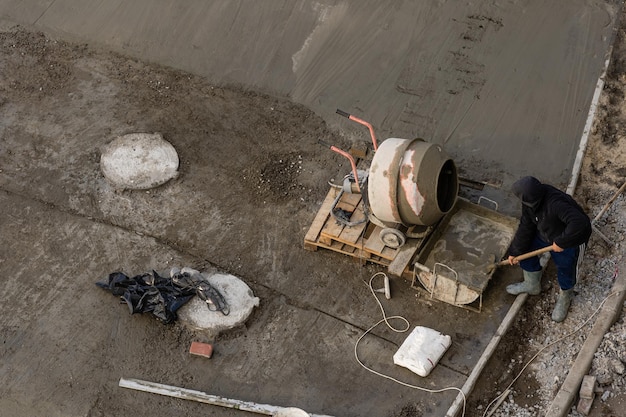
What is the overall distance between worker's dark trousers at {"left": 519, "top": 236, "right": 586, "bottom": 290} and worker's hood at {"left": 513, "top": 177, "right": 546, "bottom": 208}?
2.07 ft

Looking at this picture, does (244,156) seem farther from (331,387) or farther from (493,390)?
(493,390)

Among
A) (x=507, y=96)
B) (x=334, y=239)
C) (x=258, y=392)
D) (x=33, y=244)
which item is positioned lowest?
(x=33, y=244)

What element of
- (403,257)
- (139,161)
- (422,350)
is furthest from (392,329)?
(139,161)

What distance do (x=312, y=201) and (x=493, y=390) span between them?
346 cm

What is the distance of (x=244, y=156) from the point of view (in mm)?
10523

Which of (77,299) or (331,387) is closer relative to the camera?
(331,387)

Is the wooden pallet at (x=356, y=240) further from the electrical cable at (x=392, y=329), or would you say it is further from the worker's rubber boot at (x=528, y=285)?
the worker's rubber boot at (x=528, y=285)

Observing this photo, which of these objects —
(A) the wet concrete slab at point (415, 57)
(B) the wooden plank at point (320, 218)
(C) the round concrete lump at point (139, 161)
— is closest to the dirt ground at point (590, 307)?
(A) the wet concrete slab at point (415, 57)

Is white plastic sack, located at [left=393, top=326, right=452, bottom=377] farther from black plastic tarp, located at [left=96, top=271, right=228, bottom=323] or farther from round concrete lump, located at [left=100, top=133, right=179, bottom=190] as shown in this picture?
round concrete lump, located at [left=100, top=133, right=179, bottom=190]

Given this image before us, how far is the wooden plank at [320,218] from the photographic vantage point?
9.24m

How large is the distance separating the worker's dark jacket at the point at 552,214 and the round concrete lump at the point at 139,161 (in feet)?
16.2

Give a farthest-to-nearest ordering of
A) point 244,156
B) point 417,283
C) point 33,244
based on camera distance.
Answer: point 244,156
point 33,244
point 417,283

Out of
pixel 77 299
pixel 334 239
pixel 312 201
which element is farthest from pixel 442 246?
pixel 77 299

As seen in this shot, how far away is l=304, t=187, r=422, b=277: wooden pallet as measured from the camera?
8680 mm
